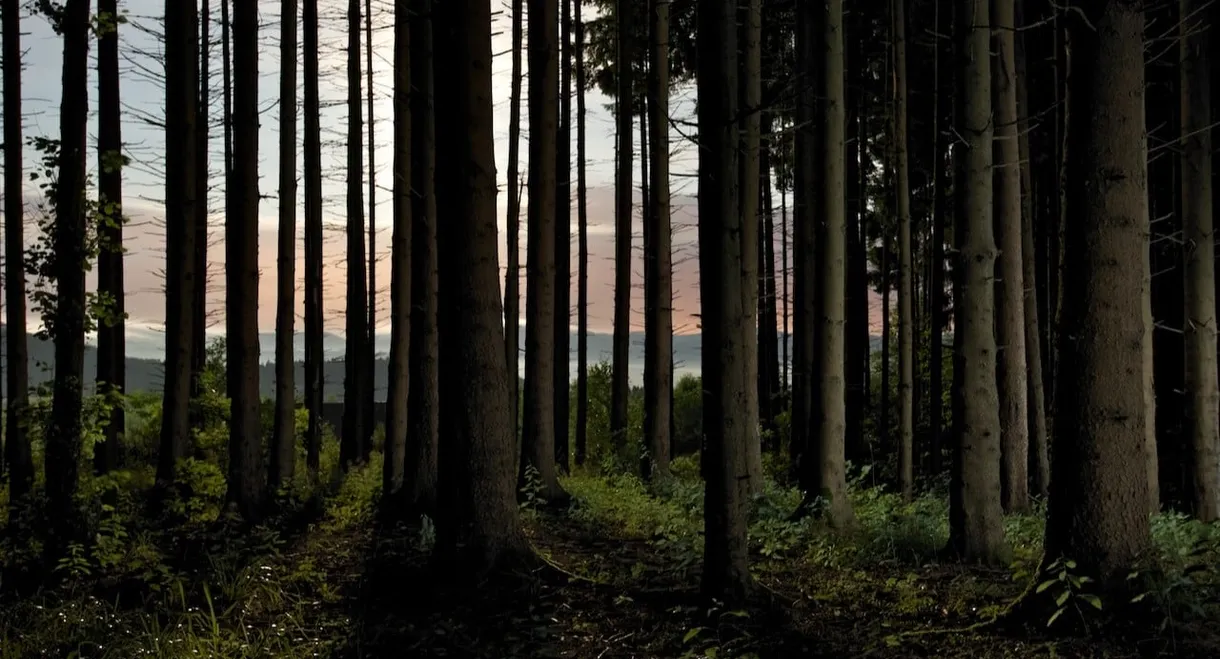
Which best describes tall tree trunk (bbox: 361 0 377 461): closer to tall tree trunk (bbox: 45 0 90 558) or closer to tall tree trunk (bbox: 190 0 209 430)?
tall tree trunk (bbox: 190 0 209 430)

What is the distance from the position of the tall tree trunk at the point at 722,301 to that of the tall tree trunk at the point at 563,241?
1320cm


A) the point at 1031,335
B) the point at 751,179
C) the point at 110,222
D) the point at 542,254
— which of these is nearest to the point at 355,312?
the point at 542,254

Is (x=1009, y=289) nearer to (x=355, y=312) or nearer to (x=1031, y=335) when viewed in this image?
(x=1031, y=335)

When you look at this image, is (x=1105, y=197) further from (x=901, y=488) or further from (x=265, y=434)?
(x=265, y=434)

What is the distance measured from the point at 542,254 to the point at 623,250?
5.49 m

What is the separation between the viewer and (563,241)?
21.9 meters

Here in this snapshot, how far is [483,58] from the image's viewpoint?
8.28m

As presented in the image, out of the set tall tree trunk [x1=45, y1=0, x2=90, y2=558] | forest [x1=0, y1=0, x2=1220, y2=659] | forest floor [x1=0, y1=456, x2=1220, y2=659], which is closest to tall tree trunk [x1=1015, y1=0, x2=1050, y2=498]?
forest [x1=0, y1=0, x2=1220, y2=659]

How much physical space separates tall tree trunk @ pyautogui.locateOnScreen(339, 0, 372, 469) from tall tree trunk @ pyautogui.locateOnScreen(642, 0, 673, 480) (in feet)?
25.0

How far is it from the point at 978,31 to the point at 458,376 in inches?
215

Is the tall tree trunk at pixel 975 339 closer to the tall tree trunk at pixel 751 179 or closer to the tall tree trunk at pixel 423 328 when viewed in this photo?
the tall tree trunk at pixel 751 179

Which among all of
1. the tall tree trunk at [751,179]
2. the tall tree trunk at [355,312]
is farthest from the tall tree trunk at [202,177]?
the tall tree trunk at [751,179]

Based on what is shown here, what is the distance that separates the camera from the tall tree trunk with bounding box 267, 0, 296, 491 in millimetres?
14262

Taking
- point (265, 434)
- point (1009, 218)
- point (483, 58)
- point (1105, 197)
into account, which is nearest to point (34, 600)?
point (483, 58)
